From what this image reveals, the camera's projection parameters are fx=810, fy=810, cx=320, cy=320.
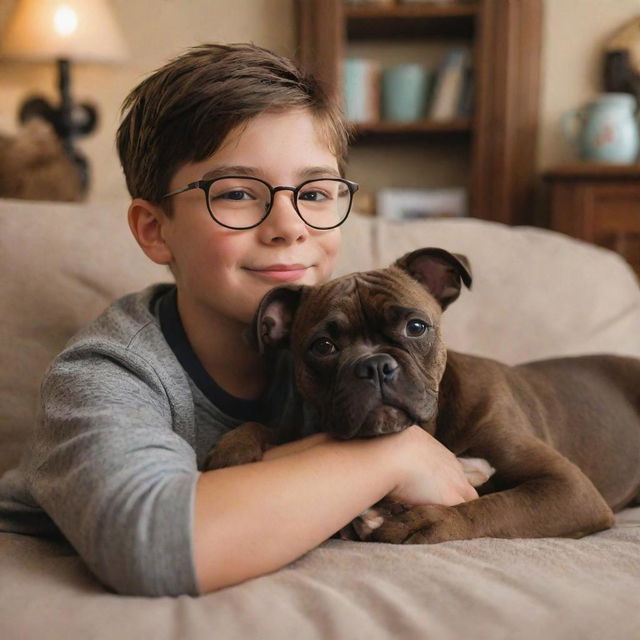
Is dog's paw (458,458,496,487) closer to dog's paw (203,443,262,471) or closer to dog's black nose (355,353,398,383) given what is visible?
dog's black nose (355,353,398,383)

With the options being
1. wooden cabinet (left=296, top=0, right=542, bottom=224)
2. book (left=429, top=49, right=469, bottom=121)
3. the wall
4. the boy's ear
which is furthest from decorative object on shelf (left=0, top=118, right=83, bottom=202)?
book (left=429, top=49, right=469, bottom=121)

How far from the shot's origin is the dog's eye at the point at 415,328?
5.53 feet

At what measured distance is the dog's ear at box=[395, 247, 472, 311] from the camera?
1796 millimetres

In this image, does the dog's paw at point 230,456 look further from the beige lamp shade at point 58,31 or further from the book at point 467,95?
the book at point 467,95

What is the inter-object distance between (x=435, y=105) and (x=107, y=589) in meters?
4.08

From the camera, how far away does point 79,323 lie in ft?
7.06

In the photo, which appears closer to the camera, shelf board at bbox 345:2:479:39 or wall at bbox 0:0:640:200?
shelf board at bbox 345:2:479:39

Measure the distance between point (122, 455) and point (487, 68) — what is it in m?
3.98

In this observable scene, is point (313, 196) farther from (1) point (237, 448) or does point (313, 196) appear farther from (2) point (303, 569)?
(2) point (303, 569)

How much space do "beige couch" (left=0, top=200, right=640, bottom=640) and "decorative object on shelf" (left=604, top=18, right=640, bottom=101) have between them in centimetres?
269

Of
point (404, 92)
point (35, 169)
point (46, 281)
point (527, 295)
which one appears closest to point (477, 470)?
point (527, 295)

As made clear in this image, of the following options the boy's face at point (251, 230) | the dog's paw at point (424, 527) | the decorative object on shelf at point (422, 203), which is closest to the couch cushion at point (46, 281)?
the boy's face at point (251, 230)

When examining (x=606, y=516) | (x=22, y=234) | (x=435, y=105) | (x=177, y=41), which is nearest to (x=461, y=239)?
(x=606, y=516)

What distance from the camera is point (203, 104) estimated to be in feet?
5.85
